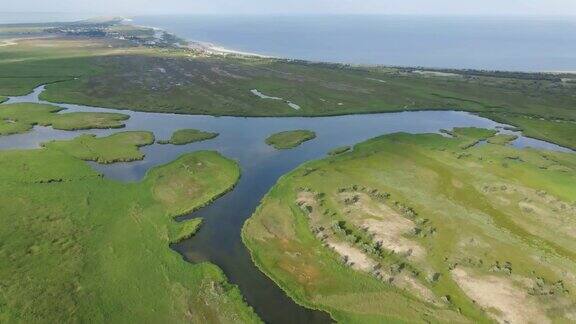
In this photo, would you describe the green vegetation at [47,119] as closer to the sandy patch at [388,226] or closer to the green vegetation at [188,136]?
the green vegetation at [188,136]

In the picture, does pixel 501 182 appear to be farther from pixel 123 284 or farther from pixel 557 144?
pixel 123 284

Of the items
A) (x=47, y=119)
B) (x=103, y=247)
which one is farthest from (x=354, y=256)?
(x=47, y=119)

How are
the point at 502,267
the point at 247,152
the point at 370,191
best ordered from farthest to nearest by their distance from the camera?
1. the point at 247,152
2. the point at 370,191
3. the point at 502,267

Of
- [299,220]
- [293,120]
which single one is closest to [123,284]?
[299,220]

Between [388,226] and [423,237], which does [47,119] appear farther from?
[423,237]

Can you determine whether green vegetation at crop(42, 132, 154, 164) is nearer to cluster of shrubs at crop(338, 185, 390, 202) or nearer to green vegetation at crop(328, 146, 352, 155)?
green vegetation at crop(328, 146, 352, 155)

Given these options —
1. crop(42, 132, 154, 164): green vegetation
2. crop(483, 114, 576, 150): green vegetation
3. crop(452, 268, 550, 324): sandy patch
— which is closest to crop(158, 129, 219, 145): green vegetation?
crop(42, 132, 154, 164): green vegetation
